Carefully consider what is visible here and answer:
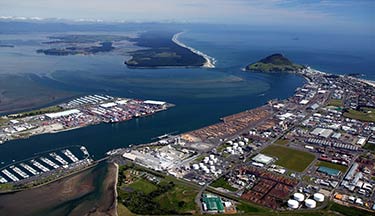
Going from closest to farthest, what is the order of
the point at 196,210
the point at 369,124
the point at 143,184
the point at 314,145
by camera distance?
the point at 196,210 → the point at 143,184 → the point at 314,145 → the point at 369,124

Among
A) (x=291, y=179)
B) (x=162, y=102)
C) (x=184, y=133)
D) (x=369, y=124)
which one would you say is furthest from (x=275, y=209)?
(x=162, y=102)

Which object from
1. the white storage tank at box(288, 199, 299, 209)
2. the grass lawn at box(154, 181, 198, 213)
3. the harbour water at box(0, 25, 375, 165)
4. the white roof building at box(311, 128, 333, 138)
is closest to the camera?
the grass lawn at box(154, 181, 198, 213)

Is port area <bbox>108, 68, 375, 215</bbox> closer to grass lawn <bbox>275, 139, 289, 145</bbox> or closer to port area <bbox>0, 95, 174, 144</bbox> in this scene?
grass lawn <bbox>275, 139, 289, 145</bbox>

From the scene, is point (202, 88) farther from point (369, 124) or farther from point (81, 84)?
point (369, 124)

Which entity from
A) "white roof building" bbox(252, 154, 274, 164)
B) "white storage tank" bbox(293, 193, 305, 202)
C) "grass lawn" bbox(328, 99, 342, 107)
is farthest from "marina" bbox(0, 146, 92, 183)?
"grass lawn" bbox(328, 99, 342, 107)

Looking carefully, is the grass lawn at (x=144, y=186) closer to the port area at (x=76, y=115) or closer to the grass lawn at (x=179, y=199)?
the grass lawn at (x=179, y=199)
